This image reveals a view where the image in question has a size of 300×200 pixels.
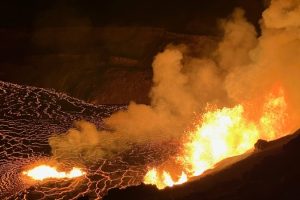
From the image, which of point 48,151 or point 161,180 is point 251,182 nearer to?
point 161,180

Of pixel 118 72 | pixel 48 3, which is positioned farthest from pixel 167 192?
pixel 48 3

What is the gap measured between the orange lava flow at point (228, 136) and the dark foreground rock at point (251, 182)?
3523 mm

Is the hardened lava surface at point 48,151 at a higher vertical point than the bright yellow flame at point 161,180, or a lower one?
higher

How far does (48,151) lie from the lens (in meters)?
15.2

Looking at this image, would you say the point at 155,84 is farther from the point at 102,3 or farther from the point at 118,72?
the point at 102,3

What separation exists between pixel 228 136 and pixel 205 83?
6323 mm

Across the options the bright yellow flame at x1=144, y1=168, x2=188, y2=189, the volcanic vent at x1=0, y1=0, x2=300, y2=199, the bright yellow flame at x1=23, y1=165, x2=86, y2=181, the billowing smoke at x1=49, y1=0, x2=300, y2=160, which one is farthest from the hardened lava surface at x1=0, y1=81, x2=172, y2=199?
the billowing smoke at x1=49, y1=0, x2=300, y2=160

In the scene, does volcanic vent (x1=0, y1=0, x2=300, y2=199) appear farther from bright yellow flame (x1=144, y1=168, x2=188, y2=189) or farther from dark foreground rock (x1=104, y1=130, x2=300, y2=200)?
dark foreground rock (x1=104, y1=130, x2=300, y2=200)

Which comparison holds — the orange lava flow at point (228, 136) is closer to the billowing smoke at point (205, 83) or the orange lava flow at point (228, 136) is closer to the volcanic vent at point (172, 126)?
the volcanic vent at point (172, 126)

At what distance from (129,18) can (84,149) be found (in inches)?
584

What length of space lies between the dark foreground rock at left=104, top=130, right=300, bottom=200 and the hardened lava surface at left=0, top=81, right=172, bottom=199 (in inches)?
49.6

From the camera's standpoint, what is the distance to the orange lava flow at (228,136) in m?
12.7

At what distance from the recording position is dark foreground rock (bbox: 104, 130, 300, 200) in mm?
6855

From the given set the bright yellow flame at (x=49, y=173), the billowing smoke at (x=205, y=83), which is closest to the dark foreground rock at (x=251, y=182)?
the billowing smoke at (x=205, y=83)
